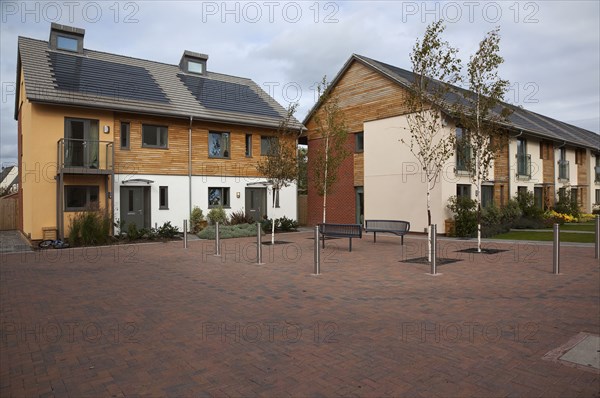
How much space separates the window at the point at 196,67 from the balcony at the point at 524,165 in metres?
18.4

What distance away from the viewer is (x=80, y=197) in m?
17.5

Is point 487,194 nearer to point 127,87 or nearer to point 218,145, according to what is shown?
point 218,145

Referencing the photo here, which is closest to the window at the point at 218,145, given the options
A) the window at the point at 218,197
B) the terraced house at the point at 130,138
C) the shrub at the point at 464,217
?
the terraced house at the point at 130,138

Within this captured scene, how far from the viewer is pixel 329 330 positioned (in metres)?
5.41

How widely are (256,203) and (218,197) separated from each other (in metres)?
2.17

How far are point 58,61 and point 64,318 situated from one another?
17011 millimetres

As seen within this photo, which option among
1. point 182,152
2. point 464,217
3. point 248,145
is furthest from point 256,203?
point 464,217

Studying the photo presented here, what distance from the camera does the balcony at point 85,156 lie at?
655 inches

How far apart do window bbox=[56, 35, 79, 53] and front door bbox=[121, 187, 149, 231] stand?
759 cm

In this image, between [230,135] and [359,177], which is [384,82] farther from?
[230,135]

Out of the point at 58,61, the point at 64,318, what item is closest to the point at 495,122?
the point at 64,318

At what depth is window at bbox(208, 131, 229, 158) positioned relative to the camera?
21.7 meters

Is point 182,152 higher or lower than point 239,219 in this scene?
higher

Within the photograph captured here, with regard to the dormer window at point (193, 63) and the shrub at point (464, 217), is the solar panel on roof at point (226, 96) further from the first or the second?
the shrub at point (464, 217)
